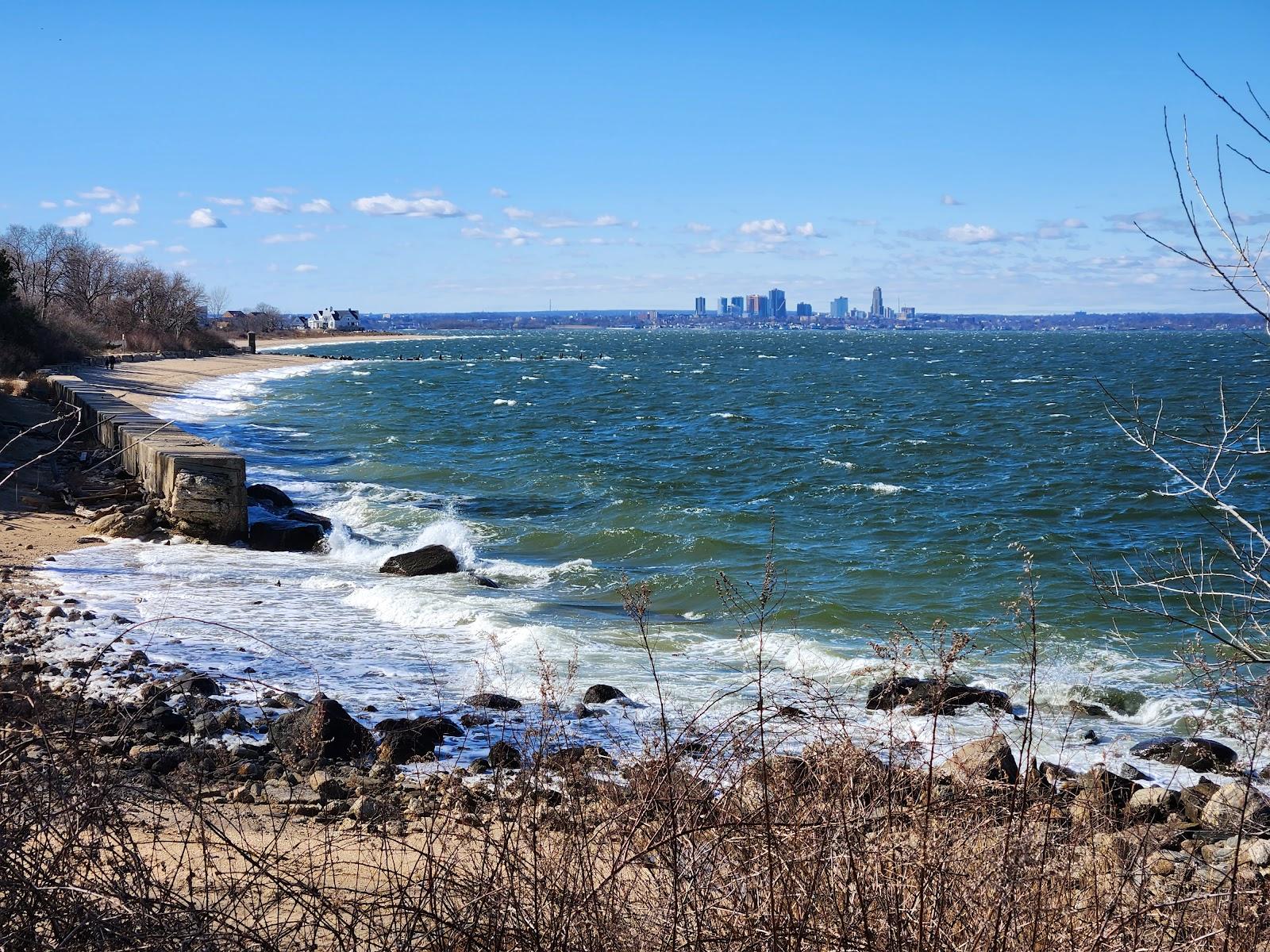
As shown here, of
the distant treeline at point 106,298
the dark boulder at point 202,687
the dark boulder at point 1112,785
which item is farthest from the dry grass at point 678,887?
the distant treeline at point 106,298

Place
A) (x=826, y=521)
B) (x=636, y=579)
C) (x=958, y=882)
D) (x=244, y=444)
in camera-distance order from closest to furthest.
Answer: (x=958, y=882) → (x=636, y=579) → (x=826, y=521) → (x=244, y=444)

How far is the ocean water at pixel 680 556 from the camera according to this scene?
421 inches

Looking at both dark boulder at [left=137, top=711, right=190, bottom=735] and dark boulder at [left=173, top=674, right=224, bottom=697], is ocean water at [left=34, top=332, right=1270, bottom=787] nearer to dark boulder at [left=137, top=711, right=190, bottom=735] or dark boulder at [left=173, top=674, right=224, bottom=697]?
dark boulder at [left=173, top=674, right=224, bottom=697]

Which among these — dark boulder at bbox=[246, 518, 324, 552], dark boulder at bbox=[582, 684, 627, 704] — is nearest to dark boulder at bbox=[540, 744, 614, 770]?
dark boulder at bbox=[582, 684, 627, 704]

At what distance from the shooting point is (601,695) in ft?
32.9

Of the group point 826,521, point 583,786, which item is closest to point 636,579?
point 826,521

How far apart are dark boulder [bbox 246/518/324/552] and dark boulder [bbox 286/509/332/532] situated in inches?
24.1

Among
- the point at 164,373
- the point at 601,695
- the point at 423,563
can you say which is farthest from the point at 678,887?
the point at 164,373

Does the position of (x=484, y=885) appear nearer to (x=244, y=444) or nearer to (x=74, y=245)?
(x=244, y=444)

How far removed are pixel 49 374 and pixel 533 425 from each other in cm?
1725

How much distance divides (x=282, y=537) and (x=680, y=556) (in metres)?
6.54

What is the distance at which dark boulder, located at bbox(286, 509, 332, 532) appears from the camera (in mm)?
18844

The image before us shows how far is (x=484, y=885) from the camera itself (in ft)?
11.1

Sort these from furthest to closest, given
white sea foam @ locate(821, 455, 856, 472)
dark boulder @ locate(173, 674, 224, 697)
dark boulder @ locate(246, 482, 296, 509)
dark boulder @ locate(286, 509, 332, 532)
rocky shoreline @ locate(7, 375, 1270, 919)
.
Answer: white sea foam @ locate(821, 455, 856, 472) < dark boulder @ locate(246, 482, 296, 509) < dark boulder @ locate(286, 509, 332, 532) < dark boulder @ locate(173, 674, 224, 697) < rocky shoreline @ locate(7, 375, 1270, 919)
